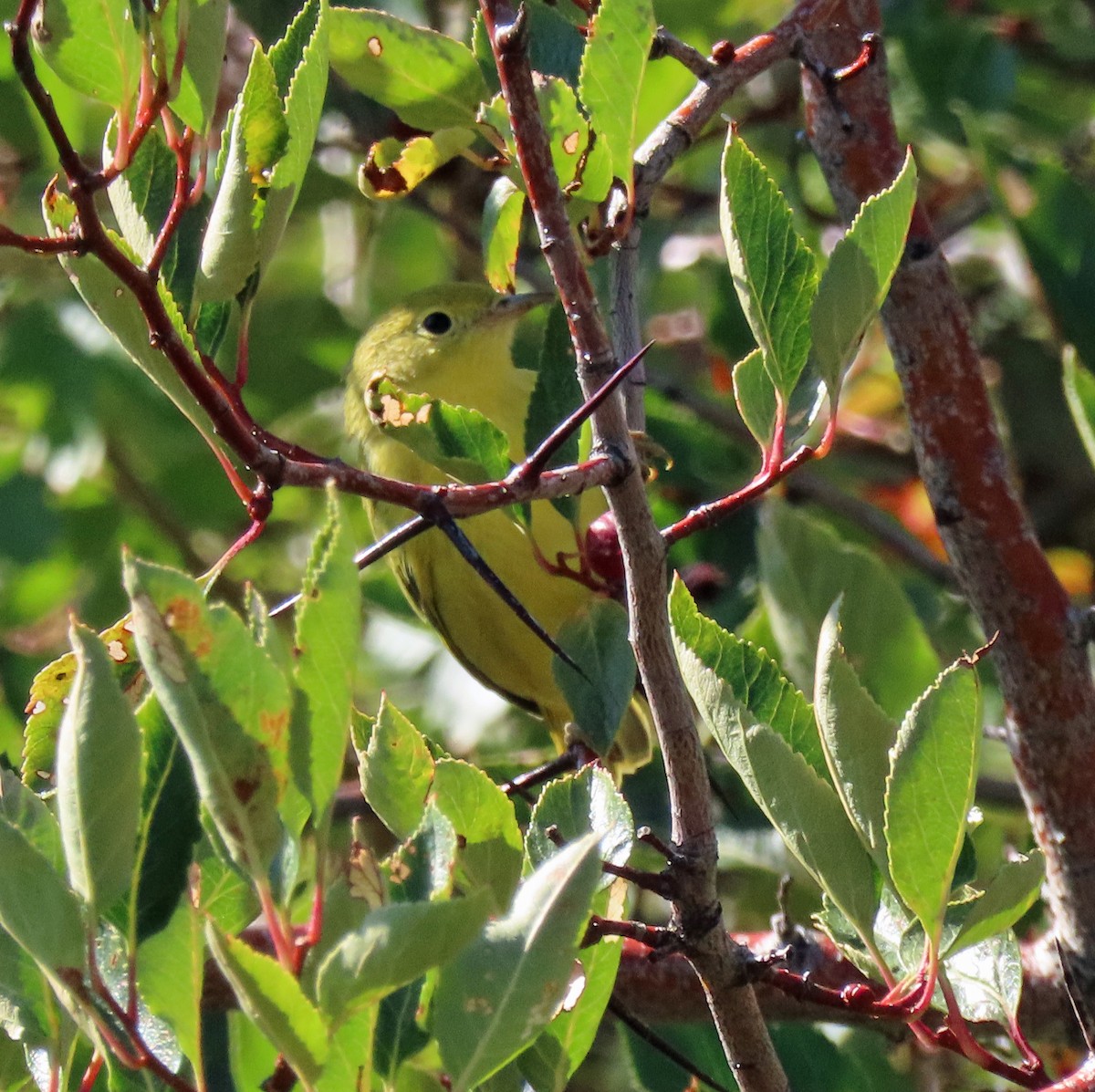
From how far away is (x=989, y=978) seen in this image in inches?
65.6

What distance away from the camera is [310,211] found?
432 cm

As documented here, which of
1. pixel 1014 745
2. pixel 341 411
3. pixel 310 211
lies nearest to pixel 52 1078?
pixel 1014 745

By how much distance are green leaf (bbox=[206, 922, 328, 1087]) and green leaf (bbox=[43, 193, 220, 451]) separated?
0.51 m

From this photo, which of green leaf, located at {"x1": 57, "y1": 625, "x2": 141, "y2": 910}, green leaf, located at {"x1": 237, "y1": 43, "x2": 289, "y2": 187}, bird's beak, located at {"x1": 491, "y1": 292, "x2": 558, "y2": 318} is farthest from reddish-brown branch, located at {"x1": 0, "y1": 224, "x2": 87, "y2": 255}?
bird's beak, located at {"x1": 491, "y1": 292, "x2": 558, "y2": 318}

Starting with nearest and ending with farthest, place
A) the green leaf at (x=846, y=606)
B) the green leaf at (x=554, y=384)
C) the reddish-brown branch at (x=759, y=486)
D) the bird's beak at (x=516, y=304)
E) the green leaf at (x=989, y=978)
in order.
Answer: the reddish-brown branch at (x=759, y=486) < the green leaf at (x=989, y=978) < the green leaf at (x=554, y=384) < the green leaf at (x=846, y=606) < the bird's beak at (x=516, y=304)

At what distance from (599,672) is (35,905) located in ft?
2.27

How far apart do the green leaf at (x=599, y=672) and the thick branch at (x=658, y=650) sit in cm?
14

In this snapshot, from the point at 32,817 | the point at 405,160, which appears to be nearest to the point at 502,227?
the point at 405,160

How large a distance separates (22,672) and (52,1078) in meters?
2.78

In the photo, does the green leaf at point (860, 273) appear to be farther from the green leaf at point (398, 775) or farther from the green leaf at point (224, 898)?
the green leaf at point (224, 898)

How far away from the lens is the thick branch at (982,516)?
2.08 m

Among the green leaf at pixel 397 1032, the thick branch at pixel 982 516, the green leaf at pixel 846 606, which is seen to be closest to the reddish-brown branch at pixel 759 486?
the green leaf at pixel 397 1032

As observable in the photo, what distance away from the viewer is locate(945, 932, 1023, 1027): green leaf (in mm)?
1652

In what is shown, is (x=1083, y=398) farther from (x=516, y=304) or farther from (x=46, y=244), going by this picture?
(x=516, y=304)
